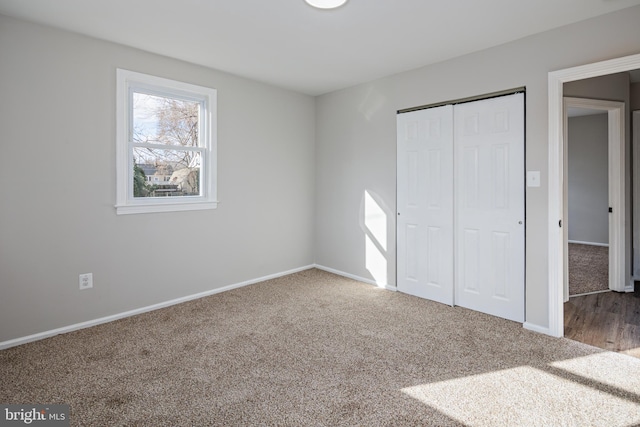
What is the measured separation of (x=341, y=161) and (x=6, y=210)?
3.43m

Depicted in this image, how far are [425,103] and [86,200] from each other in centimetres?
339

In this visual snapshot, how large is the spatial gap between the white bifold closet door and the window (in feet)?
7.17

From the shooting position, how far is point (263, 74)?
4.02 m

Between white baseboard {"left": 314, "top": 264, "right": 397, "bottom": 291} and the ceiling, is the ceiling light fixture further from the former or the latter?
white baseboard {"left": 314, "top": 264, "right": 397, "bottom": 291}

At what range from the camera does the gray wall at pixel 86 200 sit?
2688 mm

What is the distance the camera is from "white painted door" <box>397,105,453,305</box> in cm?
360

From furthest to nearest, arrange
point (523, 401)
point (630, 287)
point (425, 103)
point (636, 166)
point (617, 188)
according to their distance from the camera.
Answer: point (636, 166) → point (630, 287) → point (617, 188) → point (425, 103) → point (523, 401)

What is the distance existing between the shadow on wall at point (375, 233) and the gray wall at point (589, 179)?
4645mm

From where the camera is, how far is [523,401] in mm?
2020

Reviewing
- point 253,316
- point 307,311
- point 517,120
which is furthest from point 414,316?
point 517,120

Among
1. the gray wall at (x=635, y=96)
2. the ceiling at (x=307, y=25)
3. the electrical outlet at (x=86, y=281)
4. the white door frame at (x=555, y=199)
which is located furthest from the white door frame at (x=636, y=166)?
the electrical outlet at (x=86, y=281)

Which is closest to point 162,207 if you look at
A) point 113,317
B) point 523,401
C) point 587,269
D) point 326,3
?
point 113,317

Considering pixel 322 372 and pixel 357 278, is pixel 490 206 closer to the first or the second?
pixel 357 278

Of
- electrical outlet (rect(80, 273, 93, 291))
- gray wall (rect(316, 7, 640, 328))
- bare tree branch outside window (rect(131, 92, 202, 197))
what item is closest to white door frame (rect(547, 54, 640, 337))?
gray wall (rect(316, 7, 640, 328))
